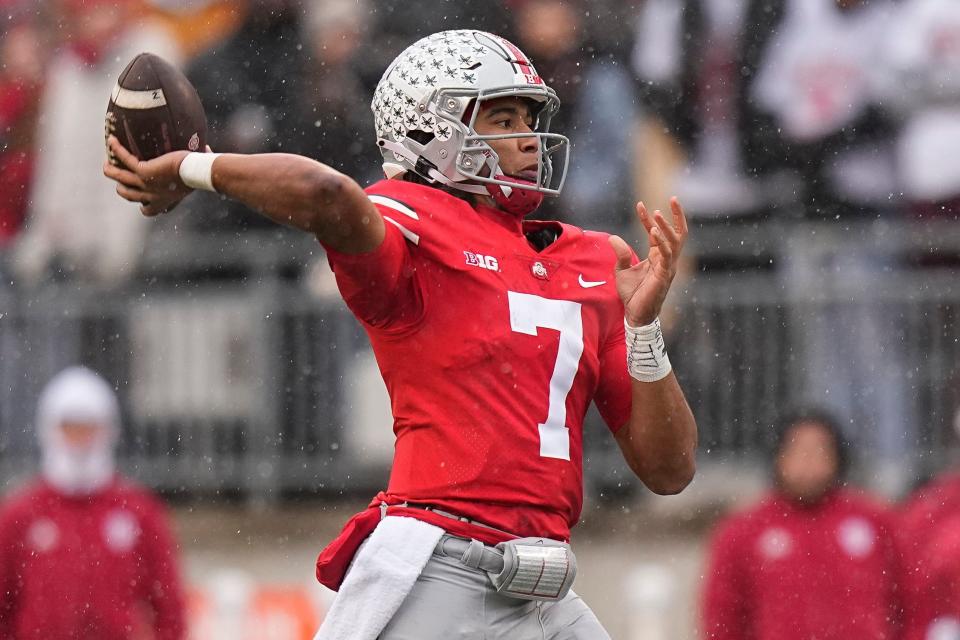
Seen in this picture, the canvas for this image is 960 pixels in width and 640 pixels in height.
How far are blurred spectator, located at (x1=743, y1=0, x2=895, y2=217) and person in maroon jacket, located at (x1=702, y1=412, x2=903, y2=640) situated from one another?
228 cm

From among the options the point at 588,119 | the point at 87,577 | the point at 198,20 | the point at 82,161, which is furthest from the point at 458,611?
the point at 198,20

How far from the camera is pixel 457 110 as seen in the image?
14.3 feet

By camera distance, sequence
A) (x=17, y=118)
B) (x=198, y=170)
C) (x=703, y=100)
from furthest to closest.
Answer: (x=17, y=118) < (x=703, y=100) < (x=198, y=170)

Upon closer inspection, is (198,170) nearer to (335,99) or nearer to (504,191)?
(504,191)

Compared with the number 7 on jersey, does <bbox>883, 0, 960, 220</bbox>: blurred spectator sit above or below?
below

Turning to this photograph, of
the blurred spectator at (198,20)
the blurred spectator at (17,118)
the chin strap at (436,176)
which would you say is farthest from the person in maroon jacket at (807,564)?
the blurred spectator at (17,118)

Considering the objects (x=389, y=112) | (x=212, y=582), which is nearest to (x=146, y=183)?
(x=389, y=112)

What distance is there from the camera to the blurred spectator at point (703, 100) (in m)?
9.52

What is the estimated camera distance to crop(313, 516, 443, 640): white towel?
4016 millimetres

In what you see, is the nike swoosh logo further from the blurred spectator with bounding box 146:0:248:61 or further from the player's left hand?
the blurred spectator with bounding box 146:0:248:61

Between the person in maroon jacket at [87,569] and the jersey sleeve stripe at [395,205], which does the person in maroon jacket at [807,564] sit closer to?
the person in maroon jacket at [87,569]

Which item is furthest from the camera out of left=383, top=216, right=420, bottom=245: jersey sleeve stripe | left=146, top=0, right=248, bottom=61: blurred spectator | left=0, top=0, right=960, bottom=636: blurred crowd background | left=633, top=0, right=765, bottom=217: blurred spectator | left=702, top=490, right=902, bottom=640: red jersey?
left=146, top=0, right=248, bottom=61: blurred spectator

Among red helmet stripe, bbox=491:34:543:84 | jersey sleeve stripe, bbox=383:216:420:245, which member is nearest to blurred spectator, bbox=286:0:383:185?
red helmet stripe, bbox=491:34:543:84

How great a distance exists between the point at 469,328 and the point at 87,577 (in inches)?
153
